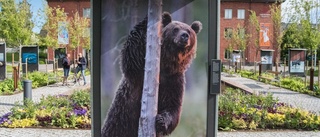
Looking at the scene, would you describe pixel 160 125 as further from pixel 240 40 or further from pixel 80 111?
pixel 240 40

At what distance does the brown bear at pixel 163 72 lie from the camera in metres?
4.83

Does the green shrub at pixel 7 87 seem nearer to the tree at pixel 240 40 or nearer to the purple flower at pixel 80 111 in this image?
the purple flower at pixel 80 111

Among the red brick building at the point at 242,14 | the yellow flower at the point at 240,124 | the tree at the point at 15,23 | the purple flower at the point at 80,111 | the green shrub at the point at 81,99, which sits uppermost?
the red brick building at the point at 242,14

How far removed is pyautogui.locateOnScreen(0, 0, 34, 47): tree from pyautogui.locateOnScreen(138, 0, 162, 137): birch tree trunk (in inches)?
749

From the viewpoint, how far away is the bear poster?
15.8ft

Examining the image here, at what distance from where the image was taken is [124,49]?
16.1ft

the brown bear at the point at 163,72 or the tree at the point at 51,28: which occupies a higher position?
the tree at the point at 51,28

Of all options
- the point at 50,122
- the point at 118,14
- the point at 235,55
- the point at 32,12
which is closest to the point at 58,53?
the point at 32,12

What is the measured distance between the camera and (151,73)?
190 inches

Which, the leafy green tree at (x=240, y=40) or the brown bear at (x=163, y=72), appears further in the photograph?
the leafy green tree at (x=240, y=40)

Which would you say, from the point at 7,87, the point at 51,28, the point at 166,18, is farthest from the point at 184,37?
the point at 51,28

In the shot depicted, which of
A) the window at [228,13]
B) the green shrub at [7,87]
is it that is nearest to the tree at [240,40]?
the window at [228,13]

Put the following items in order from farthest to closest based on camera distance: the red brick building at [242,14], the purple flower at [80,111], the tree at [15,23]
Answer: the red brick building at [242,14] → the tree at [15,23] → the purple flower at [80,111]

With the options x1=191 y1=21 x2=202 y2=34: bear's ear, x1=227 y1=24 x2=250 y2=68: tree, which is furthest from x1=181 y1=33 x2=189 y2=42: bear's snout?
x1=227 y1=24 x2=250 y2=68: tree
